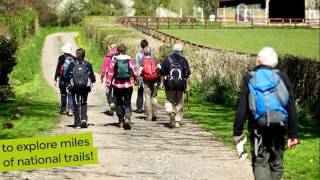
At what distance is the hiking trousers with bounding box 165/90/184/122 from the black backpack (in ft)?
5.93

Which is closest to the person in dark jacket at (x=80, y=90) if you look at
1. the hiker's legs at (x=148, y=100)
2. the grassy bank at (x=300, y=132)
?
the hiker's legs at (x=148, y=100)

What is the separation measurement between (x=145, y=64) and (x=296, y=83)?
3825mm

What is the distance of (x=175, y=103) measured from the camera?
43.7ft

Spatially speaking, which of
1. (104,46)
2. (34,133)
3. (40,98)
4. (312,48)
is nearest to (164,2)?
(312,48)

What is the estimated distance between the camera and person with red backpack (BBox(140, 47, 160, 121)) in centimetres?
1395

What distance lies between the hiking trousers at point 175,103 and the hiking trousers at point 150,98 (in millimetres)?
1079

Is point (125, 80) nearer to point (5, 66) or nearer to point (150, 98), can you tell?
point (150, 98)

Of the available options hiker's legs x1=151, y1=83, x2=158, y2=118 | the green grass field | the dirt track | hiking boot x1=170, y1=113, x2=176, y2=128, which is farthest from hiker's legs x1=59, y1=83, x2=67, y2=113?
the green grass field

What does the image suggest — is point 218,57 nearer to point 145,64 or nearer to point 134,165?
point 145,64

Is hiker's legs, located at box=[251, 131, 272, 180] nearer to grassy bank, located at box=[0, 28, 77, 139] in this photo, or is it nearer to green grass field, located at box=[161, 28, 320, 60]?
grassy bank, located at box=[0, 28, 77, 139]

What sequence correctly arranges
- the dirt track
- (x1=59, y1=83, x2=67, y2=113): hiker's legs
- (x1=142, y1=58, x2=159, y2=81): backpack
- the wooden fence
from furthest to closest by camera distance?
the wooden fence, (x1=59, y1=83, x2=67, y2=113): hiker's legs, (x1=142, y1=58, x2=159, y2=81): backpack, the dirt track

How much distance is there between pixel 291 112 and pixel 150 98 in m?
7.81

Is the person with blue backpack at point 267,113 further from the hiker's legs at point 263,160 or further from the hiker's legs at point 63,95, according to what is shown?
the hiker's legs at point 63,95

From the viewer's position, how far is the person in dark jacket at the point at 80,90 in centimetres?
1262
